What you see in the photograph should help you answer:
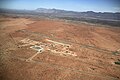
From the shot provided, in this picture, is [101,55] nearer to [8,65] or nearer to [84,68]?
[84,68]

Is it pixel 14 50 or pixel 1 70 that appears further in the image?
pixel 14 50

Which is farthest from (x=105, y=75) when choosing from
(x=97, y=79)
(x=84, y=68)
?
(x=84, y=68)

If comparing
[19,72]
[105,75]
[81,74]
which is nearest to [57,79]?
[81,74]

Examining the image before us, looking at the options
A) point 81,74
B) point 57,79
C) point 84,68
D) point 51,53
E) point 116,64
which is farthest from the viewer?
point 51,53

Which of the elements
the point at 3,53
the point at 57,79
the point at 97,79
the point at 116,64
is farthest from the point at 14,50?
the point at 116,64

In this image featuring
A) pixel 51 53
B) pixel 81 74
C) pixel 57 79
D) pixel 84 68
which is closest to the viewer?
pixel 57 79

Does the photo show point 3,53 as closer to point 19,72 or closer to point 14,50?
point 14,50

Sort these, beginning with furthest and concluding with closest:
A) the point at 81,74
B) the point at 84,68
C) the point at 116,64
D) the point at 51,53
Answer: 1. the point at 51,53
2. the point at 116,64
3. the point at 84,68
4. the point at 81,74

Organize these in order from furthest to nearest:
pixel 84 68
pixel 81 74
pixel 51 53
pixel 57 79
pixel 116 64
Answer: pixel 51 53 → pixel 116 64 → pixel 84 68 → pixel 81 74 → pixel 57 79

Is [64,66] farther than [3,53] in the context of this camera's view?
No
